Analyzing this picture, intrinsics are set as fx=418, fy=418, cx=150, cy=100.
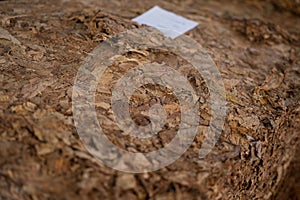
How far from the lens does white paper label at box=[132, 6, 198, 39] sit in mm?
1782

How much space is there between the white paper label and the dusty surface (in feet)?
0.19

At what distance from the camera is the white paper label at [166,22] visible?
5.85 ft

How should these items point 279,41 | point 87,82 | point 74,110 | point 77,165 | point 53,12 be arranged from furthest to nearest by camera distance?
point 279,41 < point 53,12 < point 87,82 < point 74,110 < point 77,165

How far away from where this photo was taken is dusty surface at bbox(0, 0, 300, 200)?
3.63 feet

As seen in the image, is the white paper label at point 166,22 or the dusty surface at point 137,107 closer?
Result: the dusty surface at point 137,107

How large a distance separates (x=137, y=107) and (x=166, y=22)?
26.8 inches

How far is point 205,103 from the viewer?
1.42 m

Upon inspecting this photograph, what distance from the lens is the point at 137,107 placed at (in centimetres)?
133

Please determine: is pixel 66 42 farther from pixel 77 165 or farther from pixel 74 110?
pixel 77 165

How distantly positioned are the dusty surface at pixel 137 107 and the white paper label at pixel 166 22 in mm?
57

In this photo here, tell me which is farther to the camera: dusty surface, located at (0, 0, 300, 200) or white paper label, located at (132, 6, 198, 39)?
white paper label, located at (132, 6, 198, 39)

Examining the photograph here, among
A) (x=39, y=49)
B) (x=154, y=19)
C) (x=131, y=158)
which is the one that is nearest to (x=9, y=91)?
(x=39, y=49)

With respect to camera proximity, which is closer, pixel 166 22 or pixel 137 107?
pixel 137 107

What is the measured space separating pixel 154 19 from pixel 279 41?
594mm
